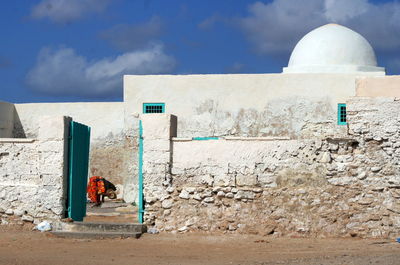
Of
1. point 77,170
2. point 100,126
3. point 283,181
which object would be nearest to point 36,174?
point 77,170

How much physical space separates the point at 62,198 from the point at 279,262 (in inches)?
176

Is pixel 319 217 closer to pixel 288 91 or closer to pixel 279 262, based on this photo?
pixel 279 262

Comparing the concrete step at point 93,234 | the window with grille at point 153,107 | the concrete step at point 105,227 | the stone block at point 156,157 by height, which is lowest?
the concrete step at point 93,234

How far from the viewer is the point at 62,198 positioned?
36.6 feet

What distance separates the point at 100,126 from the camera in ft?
68.2

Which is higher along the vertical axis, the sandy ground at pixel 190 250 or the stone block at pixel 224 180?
the stone block at pixel 224 180

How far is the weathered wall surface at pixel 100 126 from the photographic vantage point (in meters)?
20.3

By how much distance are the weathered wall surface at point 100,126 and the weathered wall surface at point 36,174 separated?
8.43m

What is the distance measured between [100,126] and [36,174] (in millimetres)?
9523

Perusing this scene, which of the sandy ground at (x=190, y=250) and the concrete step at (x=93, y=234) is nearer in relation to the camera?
the sandy ground at (x=190, y=250)

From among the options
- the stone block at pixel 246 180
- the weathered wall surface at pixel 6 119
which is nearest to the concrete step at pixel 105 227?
the stone block at pixel 246 180

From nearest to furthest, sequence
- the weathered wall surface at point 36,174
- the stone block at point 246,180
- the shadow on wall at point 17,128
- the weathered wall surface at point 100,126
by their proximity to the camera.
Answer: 1. the stone block at point 246,180
2. the weathered wall surface at point 36,174
3. the weathered wall surface at point 100,126
4. the shadow on wall at point 17,128

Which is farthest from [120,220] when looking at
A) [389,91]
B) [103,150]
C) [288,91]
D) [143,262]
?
[103,150]

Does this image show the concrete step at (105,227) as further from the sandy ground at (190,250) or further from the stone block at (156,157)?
the stone block at (156,157)
